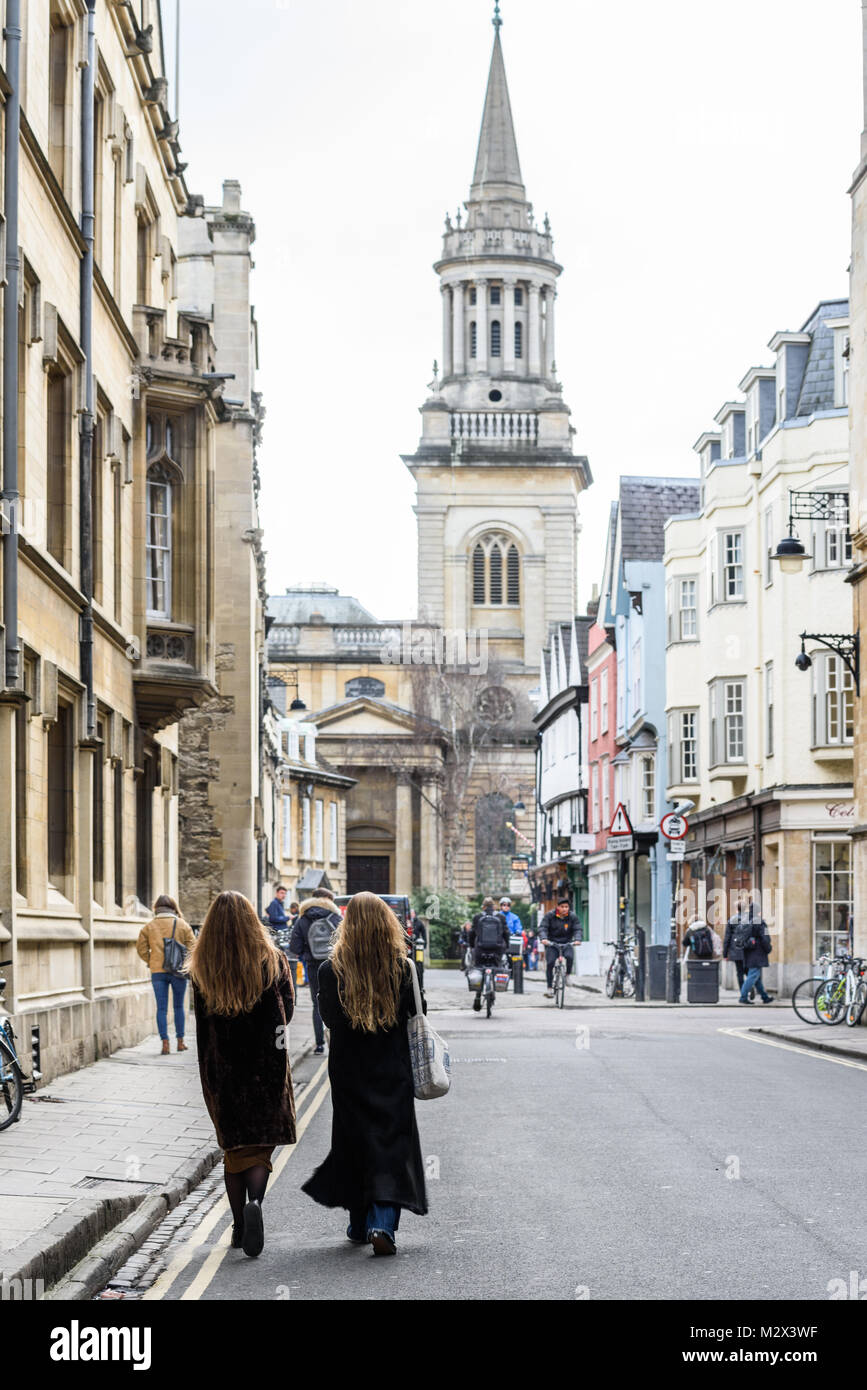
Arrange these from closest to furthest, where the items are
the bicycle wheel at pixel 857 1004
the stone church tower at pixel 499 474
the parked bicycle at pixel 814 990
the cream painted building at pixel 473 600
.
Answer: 1. the bicycle wheel at pixel 857 1004
2. the parked bicycle at pixel 814 990
3. the cream painted building at pixel 473 600
4. the stone church tower at pixel 499 474

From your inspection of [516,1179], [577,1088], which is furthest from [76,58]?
[516,1179]

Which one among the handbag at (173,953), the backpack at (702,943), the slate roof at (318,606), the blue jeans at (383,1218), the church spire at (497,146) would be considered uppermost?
the church spire at (497,146)

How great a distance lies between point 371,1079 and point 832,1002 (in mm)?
17711

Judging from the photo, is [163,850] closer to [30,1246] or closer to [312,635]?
[30,1246]

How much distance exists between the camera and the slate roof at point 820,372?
39344mm

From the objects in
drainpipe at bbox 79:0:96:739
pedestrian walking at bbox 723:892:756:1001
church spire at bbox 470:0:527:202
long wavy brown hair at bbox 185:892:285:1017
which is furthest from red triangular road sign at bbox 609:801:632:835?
church spire at bbox 470:0:527:202

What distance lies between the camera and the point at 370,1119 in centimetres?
945

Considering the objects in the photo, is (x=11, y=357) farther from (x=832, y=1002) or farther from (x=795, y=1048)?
(x=832, y=1002)

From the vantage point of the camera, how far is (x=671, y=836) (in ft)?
115

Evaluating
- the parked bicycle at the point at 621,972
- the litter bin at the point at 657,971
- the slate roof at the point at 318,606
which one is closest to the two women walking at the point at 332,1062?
the litter bin at the point at 657,971

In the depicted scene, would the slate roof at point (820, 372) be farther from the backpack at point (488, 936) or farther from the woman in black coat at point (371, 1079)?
the woman in black coat at point (371, 1079)

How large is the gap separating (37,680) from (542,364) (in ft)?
292

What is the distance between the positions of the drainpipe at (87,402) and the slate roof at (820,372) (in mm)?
21292
